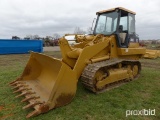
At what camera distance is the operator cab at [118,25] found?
6312 millimetres

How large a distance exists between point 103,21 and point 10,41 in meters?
12.2

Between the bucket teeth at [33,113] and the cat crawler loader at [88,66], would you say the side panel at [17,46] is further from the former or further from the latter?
the bucket teeth at [33,113]

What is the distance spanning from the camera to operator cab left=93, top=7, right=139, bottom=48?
631cm

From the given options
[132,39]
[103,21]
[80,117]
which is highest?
[103,21]

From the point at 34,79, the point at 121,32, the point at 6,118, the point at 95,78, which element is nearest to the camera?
the point at 6,118

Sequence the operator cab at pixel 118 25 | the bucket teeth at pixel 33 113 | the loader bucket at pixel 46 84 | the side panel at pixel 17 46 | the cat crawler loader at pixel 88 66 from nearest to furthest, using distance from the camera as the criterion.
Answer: the bucket teeth at pixel 33 113
the loader bucket at pixel 46 84
the cat crawler loader at pixel 88 66
the operator cab at pixel 118 25
the side panel at pixel 17 46

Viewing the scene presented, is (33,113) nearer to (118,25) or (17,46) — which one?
(118,25)

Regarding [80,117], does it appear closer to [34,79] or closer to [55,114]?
[55,114]

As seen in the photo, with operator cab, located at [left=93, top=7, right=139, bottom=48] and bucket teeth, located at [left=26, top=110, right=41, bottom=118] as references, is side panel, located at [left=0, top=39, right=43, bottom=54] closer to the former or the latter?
operator cab, located at [left=93, top=7, right=139, bottom=48]

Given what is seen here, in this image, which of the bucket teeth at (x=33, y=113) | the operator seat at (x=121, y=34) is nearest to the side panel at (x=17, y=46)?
the operator seat at (x=121, y=34)

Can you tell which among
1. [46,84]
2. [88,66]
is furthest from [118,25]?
[46,84]

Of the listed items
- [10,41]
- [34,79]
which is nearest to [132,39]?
[34,79]

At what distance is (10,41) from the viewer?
16.7 m

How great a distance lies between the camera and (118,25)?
6.26 metres
